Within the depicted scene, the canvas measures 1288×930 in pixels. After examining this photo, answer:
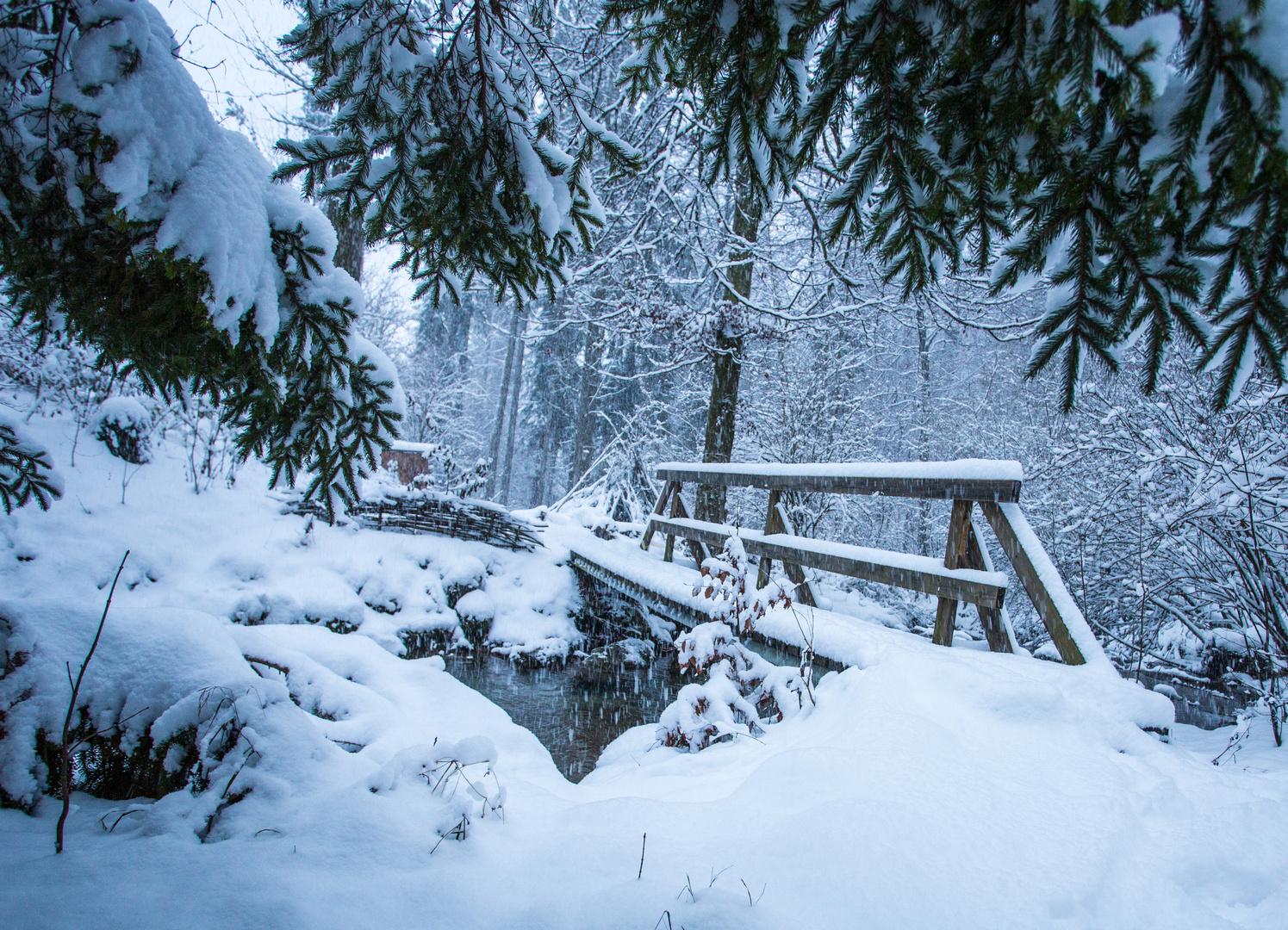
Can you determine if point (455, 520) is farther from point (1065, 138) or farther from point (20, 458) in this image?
point (1065, 138)

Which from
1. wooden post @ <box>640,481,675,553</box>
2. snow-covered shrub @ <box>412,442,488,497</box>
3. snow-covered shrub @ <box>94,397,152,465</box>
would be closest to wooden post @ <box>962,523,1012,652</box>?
wooden post @ <box>640,481,675,553</box>

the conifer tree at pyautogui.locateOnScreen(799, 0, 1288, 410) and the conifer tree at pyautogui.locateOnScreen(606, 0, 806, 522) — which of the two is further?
the conifer tree at pyautogui.locateOnScreen(606, 0, 806, 522)

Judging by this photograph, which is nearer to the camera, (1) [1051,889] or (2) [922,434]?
(1) [1051,889]

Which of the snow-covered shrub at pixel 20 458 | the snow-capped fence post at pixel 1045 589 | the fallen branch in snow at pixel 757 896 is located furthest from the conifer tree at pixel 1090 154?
the snow-covered shrub at pixel 20 458

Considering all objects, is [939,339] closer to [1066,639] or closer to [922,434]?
[922,434]

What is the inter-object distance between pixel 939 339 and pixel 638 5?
12.9 metres

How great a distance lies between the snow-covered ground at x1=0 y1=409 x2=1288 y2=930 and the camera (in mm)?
1520

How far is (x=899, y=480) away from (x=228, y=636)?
3.94 meters

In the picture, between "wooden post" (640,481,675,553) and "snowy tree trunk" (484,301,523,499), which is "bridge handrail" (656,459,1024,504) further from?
"snowy tree trunk" (484,301,523,499)

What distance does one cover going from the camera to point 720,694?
3.58m

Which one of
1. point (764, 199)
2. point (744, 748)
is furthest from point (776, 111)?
point (744, 748)

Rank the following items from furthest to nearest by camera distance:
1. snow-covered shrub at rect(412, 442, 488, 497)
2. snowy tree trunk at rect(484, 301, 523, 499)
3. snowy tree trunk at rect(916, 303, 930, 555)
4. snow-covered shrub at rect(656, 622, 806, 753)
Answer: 1. snowy tree trunk at rect(484, 301, 523, 499)
2. snowy tree trunk at rect(916, 303, 930, 555)
3. snow-covered shrub at rect(412, 442, 488, 497)
4. snow-covered shrub at rect(656, 622, 806, 753)

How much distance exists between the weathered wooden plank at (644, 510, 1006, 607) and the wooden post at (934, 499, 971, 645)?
9cm

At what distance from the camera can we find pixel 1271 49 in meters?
0.99
